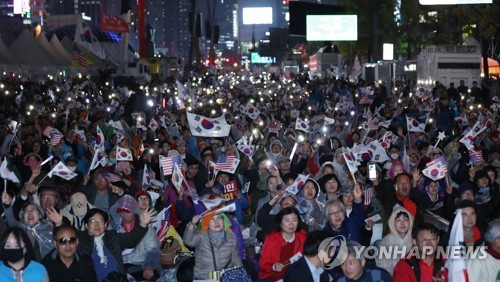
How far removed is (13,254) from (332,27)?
194 ft

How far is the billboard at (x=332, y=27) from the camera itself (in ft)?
213

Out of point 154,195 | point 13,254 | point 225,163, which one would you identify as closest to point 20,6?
point 225,163

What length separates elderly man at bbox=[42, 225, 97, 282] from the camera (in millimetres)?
7859

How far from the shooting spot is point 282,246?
894 cm

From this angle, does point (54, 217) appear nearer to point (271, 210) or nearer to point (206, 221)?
point (206, 221)

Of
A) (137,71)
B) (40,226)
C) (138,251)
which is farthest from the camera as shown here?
(137,71)

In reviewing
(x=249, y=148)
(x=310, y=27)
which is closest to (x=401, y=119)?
(x=249, y=148)

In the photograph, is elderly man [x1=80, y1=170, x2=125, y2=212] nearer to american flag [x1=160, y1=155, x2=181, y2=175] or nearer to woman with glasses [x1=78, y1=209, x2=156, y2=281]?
american flag [x1=160, y1=155, x2=181, y2=175]

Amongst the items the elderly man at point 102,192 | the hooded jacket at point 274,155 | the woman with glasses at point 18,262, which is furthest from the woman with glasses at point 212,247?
the hooded jacket at point 274,155

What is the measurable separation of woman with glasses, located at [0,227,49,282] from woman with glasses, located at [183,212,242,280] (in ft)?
6.83

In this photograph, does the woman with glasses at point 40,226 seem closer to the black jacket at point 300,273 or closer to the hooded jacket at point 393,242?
the black jacket at point 300,273

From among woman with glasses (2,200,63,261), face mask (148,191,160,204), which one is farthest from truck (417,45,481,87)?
woman with glasses (2,200,63,261)

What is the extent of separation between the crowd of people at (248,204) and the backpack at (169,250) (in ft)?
0.11

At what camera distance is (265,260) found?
8.96 m
